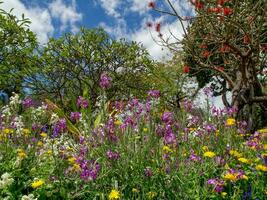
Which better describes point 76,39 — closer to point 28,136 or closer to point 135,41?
point 135,41

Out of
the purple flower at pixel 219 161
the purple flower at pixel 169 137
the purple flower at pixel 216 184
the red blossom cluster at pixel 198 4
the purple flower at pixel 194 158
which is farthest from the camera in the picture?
the red blossom cluster at pixel 198 4

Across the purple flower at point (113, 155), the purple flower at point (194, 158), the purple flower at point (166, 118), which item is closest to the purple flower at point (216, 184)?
the purple flower at point (194, 158)

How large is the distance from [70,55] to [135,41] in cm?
293

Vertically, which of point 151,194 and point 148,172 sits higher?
point 148,172

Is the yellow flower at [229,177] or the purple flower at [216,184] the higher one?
the yellow flower at [229,177]

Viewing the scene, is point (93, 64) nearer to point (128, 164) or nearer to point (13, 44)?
point (13, 44)

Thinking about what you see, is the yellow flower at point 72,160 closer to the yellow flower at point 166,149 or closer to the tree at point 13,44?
the yellow flower at point 166,149

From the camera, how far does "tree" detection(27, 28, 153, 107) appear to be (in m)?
19.3

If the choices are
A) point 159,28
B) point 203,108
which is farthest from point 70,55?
point 203,108

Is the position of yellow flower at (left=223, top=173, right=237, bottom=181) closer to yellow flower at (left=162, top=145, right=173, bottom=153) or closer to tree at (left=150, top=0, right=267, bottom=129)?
yellow flower at (left=162, top=145, right=173, bottom=153)

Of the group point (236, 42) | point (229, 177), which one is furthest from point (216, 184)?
Result: point (236, 42)

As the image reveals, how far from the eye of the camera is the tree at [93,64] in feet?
63.5

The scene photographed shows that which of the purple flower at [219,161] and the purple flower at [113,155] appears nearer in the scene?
the purple flower at [113,155]

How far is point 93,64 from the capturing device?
19594 mm
